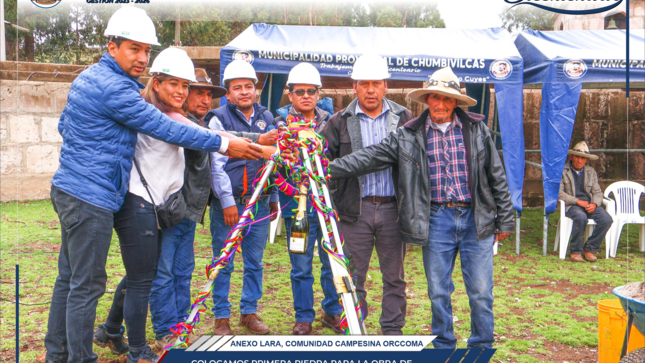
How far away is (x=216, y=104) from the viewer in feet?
39.9

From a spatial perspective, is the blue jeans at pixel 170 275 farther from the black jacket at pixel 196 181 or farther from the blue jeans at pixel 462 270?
the blue jeans at pixel 462 270

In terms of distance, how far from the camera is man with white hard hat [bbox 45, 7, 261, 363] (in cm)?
297

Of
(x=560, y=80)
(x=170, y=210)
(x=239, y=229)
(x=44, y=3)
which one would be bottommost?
(x=239, y=229)

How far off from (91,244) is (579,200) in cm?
704

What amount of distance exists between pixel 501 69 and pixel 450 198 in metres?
4.46

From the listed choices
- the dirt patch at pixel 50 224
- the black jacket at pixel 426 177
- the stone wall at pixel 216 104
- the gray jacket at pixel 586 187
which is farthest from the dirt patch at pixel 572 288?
the dirt patch at pixel 50 224

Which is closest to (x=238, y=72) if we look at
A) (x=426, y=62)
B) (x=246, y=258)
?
(x=246, y=258)

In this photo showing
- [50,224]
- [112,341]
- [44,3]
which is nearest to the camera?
[112,341]

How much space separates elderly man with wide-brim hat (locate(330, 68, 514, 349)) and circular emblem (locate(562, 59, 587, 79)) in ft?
14.7

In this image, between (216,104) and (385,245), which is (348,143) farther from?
(216,104)

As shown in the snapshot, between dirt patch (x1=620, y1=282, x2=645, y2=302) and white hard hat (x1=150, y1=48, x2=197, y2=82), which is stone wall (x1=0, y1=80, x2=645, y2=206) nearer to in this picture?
white hard hat (x1=150, y1=48, x2=197, y2=82)

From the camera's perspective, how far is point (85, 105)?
298 centimetres

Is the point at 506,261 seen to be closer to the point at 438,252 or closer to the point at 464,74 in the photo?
the point at 464,74

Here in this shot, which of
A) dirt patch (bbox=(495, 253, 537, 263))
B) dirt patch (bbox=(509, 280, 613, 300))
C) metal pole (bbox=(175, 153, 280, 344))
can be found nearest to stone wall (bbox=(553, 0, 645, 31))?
dirt patch (bbox=(495, 253, 537, 263))
